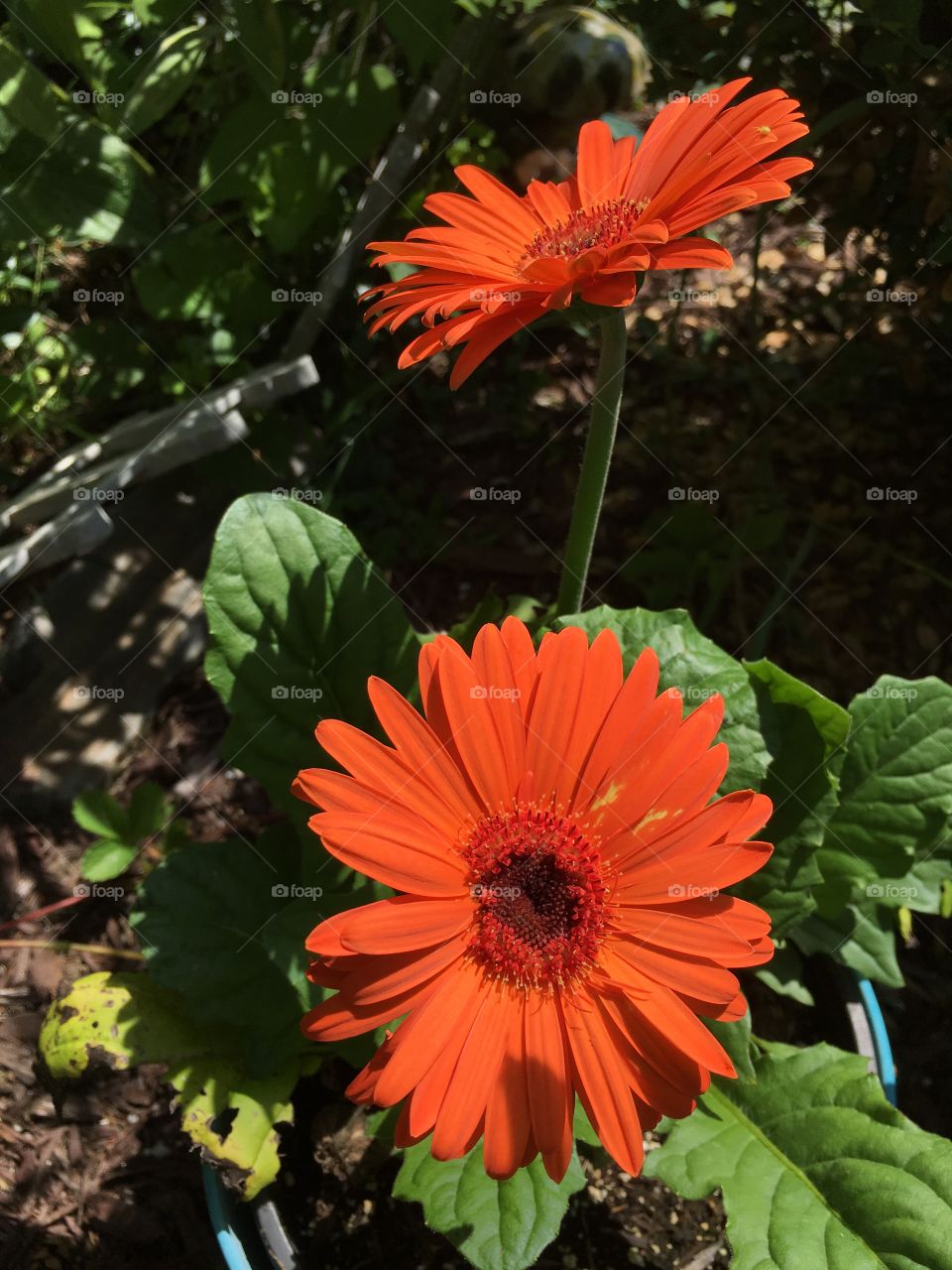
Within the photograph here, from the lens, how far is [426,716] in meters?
1.38

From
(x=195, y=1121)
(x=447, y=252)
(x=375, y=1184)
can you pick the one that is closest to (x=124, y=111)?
(x=447, y=252)

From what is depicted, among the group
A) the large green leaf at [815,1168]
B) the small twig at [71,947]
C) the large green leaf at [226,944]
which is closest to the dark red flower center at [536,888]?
the large green leaf at [226,944]

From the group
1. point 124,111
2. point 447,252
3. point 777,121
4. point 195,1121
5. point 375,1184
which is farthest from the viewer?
point 124,111

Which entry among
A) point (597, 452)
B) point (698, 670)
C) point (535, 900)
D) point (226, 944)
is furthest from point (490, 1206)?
point (597, 452)

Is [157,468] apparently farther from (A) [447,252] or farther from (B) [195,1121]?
(B) [195,1121]

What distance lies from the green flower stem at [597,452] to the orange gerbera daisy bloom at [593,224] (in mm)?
128

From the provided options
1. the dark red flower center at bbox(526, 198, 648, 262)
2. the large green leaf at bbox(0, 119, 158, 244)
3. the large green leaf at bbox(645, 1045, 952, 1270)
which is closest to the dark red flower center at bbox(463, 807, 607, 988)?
the large green leaf at bbox(645, 1045, 952, 1270)

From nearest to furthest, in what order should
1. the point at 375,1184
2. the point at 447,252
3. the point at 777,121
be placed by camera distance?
the point at 777,121
the point at 447,252
the point at 375,1184

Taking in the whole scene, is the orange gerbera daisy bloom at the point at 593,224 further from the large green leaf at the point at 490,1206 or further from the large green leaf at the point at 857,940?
the large green leaf at the point at 857,940

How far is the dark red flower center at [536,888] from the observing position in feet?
4.80

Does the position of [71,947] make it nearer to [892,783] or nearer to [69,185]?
[69,185]

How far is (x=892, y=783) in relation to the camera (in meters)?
1.94

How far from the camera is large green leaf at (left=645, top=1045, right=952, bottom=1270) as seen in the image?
1477mm

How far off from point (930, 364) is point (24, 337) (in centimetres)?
245
